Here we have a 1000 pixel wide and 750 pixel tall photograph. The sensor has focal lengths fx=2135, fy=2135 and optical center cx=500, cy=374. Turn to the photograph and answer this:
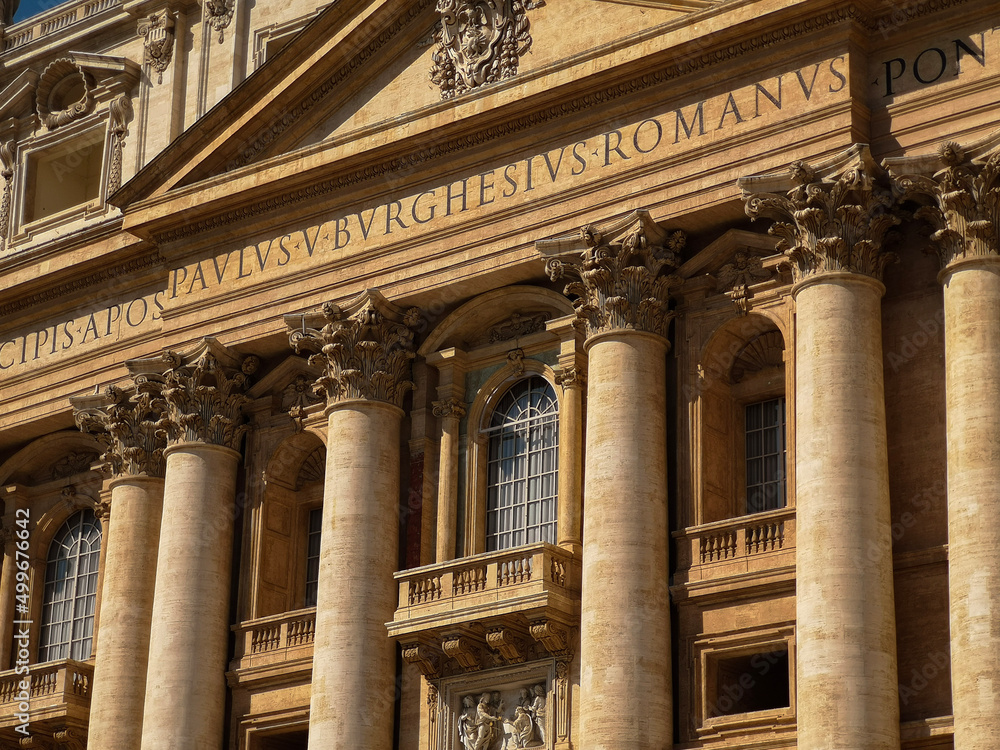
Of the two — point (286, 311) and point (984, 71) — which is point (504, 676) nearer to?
point (286, 311)

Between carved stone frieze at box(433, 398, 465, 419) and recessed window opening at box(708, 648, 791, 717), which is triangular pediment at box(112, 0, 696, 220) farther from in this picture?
recessed window opening at box(708, 648, 791, 717)

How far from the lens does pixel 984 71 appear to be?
2898 cm

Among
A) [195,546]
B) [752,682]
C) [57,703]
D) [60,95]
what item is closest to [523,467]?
[752,682]

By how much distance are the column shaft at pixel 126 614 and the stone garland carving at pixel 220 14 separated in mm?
9022

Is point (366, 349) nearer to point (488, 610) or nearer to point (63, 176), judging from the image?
point (488, 610)

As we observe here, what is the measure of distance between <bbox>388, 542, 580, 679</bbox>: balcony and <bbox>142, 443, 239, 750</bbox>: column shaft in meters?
3.74

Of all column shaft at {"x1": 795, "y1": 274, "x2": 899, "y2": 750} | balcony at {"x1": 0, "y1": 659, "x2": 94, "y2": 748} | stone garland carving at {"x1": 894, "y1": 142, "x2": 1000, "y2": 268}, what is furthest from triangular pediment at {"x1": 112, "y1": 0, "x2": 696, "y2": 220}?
balcony at {"x1": 0, "y1": 659, "x2": 94, "y2": 748}

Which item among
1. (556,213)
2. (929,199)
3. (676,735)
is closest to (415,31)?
(556,213)

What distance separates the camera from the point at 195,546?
34469 mm

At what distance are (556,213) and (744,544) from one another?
6.03 meters

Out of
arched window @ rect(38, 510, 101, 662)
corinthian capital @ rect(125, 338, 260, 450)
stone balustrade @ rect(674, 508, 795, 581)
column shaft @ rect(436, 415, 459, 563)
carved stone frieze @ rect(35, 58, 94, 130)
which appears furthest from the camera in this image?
carved stone frieze @ rect(35, 58, 94, 130)

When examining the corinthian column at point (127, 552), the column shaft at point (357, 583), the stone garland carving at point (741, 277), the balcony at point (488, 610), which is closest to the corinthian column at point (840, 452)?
the stone garland carving at point (741, 277)

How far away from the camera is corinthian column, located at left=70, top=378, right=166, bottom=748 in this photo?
114 feet

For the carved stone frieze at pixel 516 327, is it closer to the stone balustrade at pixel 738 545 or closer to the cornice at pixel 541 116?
the cornice at pixel 541 116
